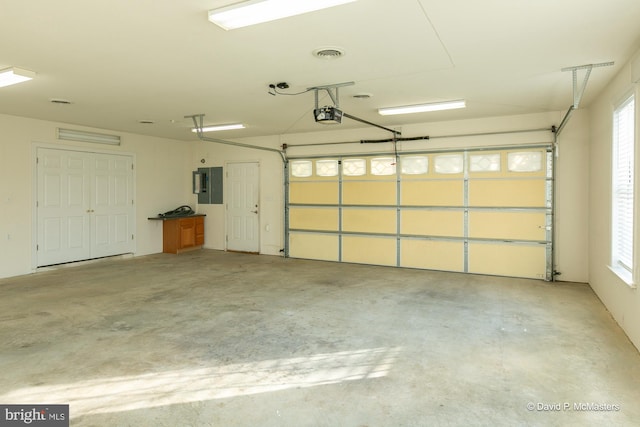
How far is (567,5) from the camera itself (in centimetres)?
262

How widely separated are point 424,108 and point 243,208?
15.6 feet

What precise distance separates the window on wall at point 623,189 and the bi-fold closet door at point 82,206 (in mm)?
8035

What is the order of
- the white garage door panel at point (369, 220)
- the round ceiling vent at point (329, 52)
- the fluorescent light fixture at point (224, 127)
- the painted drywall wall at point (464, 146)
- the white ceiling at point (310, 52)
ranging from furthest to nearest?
the white garage door panel at point (369, 220) < the fluorescent light fixture at point (224, 127) < the painted drywall wall at point (464, 146) < the round ceiling vent at point (329, 52) < the white ceiling at point (310, 52)

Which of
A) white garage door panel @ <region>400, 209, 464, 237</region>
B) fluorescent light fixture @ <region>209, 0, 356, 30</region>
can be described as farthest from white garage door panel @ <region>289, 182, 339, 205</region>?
fluorescent light fixture @ <region>209, 0, 356, 30</region>

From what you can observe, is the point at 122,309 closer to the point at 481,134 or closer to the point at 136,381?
the point at 136,381

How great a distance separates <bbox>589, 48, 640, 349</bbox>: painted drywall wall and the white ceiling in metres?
0.25

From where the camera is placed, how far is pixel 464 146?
6531 millimetres

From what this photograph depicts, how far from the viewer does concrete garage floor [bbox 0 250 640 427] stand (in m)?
2.41

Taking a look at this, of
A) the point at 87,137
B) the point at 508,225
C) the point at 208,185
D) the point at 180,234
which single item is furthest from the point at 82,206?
the point at 508,225

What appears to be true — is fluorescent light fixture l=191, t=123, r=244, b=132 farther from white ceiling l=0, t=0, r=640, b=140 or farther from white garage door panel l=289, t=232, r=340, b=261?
white garage door panel l=289, t=232, r=340, b=261

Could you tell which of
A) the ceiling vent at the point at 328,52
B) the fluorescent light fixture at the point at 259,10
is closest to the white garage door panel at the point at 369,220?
the ceiling vent at the point at 328,52

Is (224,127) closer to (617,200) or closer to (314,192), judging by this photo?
(314,192)

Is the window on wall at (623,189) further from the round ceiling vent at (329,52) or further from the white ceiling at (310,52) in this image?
the round ceiling vent at (329,52)

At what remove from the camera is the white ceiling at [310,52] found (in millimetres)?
2727
